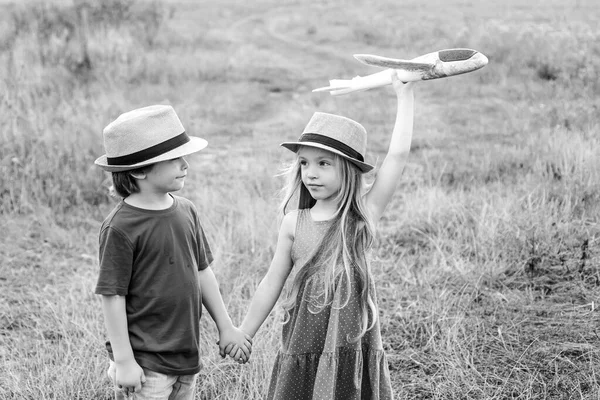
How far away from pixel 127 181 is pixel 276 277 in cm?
61

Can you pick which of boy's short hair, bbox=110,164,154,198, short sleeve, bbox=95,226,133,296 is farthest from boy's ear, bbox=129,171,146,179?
short sleeve, bbox=95,226,133,296

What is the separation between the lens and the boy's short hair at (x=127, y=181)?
2227 mm

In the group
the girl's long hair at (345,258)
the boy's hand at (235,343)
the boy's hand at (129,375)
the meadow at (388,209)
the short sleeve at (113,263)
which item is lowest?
the meadow at (388,209)

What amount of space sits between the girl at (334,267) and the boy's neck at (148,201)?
42cm

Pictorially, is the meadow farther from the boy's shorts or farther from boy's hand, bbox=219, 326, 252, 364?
the boy's shorts

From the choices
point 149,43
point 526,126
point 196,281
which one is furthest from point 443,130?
point 149,43

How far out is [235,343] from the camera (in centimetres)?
247

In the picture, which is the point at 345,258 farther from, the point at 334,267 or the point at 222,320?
the point at 222,320

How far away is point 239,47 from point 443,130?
26.7 ft

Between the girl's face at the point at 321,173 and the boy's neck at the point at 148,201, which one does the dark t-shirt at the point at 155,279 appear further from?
the girl's face at the point at 321,173

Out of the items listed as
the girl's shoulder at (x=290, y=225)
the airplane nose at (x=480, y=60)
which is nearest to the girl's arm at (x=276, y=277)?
the girl's shoulder at (x=290, y=225)

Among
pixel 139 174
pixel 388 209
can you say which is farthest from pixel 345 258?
pixel 388 209

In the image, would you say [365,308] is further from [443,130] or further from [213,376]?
[443,130]

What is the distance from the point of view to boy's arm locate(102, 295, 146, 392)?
2.14 metres
